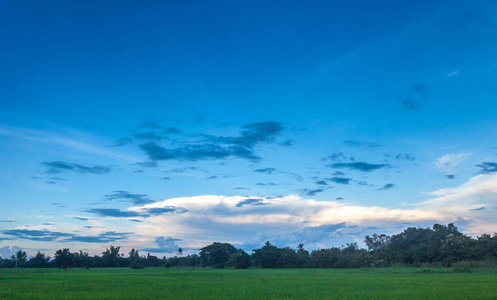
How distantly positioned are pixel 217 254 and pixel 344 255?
93.3 feet

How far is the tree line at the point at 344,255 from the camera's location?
149ft

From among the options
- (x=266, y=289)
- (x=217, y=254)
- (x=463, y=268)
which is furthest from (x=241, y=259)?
(x=266, y=289)

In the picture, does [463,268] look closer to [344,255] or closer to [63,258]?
[344,255]

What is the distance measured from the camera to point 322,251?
70.2 m

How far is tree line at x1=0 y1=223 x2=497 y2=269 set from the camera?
45562 mm

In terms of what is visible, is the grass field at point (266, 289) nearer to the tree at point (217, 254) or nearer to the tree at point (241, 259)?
the tree at point (241, 259)

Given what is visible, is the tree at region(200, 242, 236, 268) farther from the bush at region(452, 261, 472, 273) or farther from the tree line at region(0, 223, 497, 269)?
the bush at region(452, 261, 472, 273)

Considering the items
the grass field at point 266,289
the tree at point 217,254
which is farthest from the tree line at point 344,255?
the grass field at point 266,289

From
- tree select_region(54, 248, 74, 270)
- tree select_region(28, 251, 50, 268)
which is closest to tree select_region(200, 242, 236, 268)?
tree select_region(54, 248, 74, 270)

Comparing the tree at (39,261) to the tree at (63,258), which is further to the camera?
the tree at (39,261)

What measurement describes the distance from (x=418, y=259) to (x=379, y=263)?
1037 centimetres

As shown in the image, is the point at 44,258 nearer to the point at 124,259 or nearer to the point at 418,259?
the point at 124,259

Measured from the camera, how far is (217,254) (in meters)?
78.9

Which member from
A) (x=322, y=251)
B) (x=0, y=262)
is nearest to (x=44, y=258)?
(x=0, y=262)
